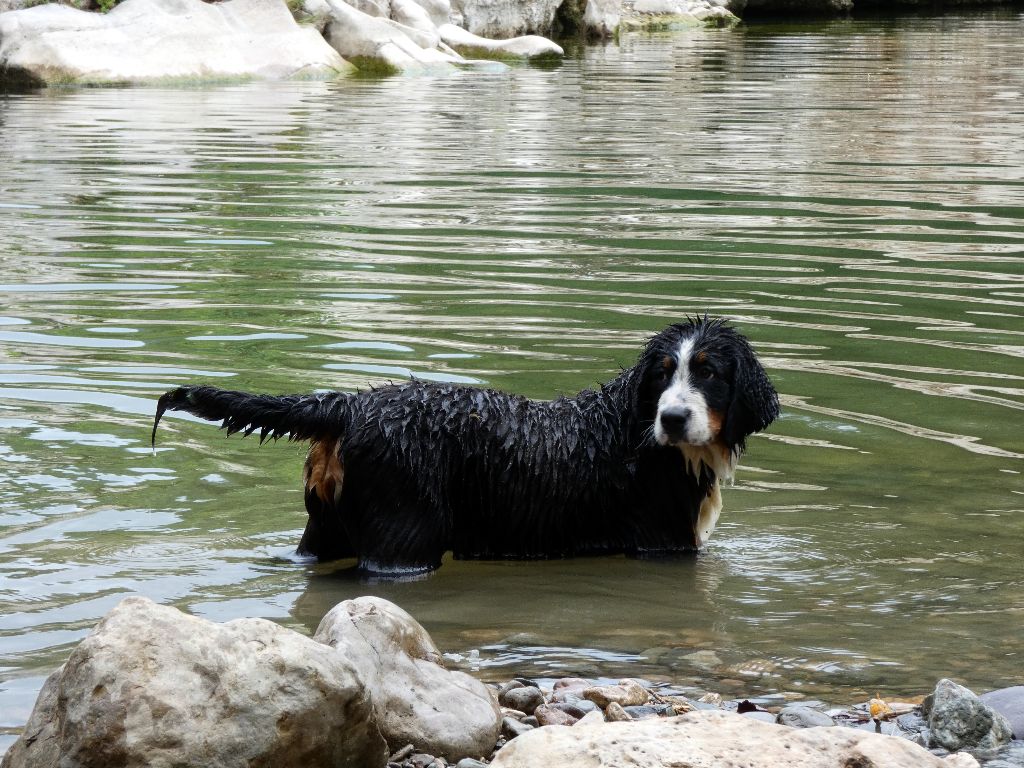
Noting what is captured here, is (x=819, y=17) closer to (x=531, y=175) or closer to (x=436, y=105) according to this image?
(x=436, y=105)

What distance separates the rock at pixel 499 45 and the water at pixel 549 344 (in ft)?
40.7

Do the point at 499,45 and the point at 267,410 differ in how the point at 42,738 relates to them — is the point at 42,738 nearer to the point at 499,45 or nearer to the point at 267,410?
the point at 267,410

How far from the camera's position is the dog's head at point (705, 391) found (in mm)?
6105

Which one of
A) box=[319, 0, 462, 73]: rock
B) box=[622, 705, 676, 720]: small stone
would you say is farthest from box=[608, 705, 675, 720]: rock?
box=[319, 0, 462, 73]: rock

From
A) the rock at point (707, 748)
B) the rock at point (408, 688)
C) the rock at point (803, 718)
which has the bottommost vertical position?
the rock at point (803, 718)

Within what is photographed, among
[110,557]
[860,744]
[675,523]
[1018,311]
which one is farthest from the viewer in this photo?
[1018,311]

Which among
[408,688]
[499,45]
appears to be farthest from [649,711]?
[499,45]

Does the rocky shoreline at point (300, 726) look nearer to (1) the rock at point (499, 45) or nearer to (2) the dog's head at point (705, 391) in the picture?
(2) the dog's head at point (705, 391)

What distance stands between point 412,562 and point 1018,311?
5280mm

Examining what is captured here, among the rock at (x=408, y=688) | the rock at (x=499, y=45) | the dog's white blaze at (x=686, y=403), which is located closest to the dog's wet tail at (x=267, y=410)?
the dog's white blaze at (x=686, y=403)

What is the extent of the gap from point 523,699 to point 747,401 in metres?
2.11

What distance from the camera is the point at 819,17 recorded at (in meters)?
47.5

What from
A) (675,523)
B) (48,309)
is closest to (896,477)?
(675,523)

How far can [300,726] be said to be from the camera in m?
3.84
